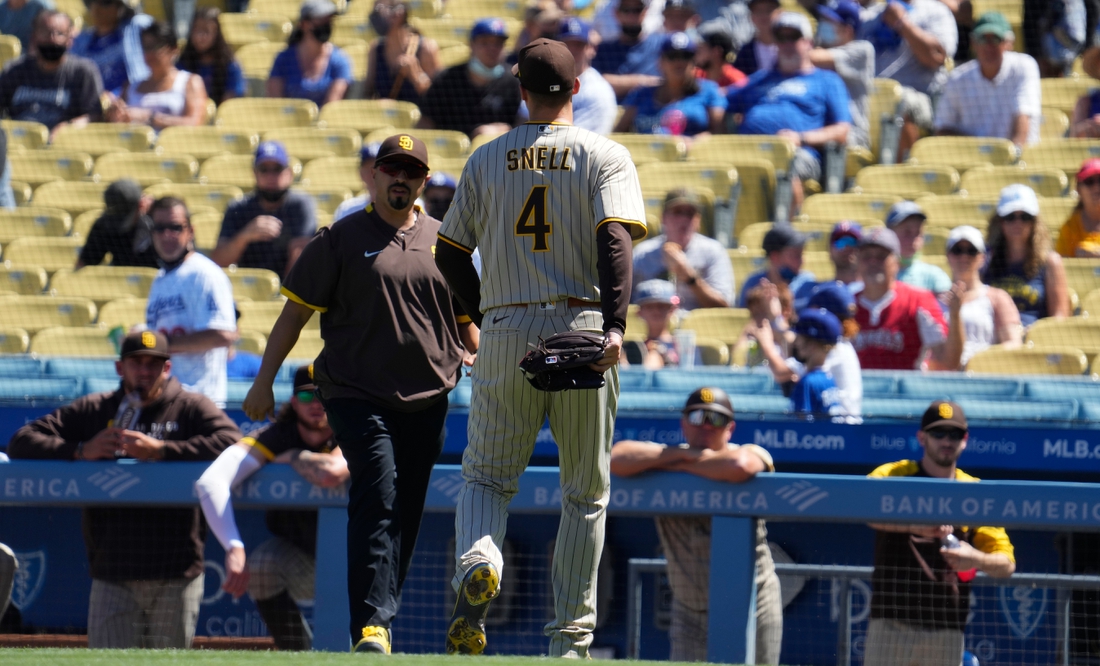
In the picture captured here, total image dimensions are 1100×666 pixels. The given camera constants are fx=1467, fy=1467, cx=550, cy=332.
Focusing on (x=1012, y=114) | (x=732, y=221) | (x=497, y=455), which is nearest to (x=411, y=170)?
(x=497, y=455)

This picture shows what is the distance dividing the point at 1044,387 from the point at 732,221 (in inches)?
107

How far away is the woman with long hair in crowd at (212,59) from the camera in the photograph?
11.1 m

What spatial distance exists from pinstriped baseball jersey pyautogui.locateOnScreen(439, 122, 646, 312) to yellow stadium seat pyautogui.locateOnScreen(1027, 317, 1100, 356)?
386cm

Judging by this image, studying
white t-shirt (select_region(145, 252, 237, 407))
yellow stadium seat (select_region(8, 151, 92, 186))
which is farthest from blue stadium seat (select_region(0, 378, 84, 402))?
yellow stadium seat (select_region(8, 151, 92, 186))

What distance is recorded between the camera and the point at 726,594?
5.03 metres

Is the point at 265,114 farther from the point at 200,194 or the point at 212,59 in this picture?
the point at 200,194

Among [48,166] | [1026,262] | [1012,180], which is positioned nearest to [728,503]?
[1026,262]

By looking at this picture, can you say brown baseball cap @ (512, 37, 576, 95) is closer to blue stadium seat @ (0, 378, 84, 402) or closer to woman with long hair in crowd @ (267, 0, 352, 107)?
blue stadium seat @ (0, 378, 84, 402)

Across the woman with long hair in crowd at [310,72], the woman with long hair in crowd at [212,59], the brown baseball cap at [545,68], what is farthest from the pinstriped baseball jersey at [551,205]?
the woman with long hair in crowd at [212,59]

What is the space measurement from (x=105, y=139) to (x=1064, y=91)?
6659 mm

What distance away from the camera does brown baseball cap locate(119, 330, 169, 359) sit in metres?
5.85

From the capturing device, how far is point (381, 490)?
432cm

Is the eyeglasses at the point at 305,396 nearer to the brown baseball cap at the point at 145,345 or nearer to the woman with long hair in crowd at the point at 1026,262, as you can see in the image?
the brown baseball cap at the point at 145,345

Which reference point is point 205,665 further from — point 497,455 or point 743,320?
point 743,320
